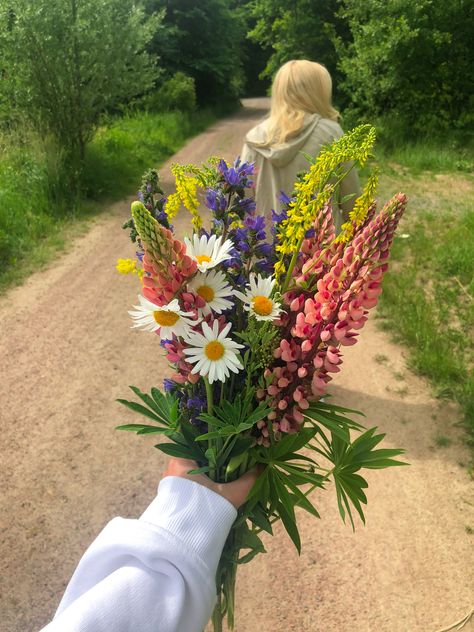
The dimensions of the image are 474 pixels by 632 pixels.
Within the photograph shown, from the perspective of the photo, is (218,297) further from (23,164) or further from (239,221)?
(23,164)

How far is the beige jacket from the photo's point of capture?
297 centimetres

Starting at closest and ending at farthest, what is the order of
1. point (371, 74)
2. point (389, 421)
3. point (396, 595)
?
point (396, 595), point (389, 421), point (371, 74)

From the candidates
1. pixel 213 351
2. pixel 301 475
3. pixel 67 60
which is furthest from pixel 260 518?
pixel 67 60

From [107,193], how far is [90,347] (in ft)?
15.8

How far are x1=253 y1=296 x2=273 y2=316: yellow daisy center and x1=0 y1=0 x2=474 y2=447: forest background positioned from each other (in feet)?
8.95

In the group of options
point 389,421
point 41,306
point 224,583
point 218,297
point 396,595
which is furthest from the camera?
point 41,306

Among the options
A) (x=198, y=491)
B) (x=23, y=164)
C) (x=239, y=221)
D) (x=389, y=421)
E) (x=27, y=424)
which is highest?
(x=239, y=221)

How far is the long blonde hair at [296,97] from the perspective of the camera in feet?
9.88

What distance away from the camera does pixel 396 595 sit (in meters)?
2.43

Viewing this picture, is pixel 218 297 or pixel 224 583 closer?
pixel 218 297

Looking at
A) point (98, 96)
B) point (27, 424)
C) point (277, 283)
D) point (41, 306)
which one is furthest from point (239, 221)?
point (98, 96)

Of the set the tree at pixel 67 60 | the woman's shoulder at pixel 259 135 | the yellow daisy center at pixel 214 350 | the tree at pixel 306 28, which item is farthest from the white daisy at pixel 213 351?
the tree at pixel 306 28

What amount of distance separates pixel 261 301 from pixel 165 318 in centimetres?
20

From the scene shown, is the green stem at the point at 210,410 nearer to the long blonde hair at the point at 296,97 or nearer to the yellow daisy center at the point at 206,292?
the yellow daisy center at the point at 206,292
